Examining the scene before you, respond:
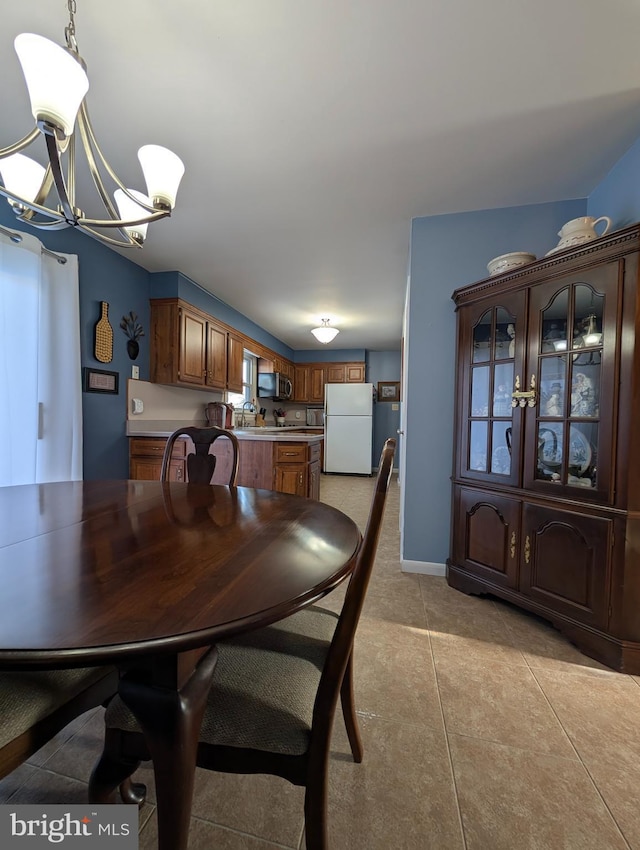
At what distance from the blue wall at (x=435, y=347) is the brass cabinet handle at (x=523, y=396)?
1.55 ft

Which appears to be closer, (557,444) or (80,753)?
(80,753)

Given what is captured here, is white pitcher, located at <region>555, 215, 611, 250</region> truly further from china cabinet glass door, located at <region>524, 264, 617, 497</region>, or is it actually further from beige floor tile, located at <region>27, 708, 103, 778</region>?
beige floor tile, located at <region>27, 708, 103, 778</region>

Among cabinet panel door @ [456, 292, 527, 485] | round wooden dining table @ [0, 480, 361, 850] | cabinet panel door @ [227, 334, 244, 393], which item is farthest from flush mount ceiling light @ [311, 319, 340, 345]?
round wooden dining table @ [0, 480, 361, 850]

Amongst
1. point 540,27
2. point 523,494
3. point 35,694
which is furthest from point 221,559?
point 540,27

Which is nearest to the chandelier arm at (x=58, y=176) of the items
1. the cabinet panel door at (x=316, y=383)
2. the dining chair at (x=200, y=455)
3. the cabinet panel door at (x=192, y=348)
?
the dining chair at (x=200, y=455)

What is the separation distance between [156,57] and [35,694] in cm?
195

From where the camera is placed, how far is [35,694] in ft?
2.17

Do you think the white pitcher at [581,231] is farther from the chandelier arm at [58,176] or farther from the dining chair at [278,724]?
the chandelier arm at [58,176]

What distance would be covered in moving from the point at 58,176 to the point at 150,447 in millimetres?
2350

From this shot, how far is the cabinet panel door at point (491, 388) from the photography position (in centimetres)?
186

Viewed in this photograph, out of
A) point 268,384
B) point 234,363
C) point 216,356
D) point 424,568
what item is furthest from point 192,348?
point 424,568

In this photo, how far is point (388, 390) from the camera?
22.3ft

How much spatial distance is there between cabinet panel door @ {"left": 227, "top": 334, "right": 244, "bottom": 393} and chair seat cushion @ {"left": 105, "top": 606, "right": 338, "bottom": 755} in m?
3.56

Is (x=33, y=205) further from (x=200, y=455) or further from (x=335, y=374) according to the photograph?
(x=335, y=374)
